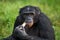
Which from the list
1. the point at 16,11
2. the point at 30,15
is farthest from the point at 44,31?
the point at 16,11

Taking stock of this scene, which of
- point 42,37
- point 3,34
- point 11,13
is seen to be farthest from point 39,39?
point 11,13

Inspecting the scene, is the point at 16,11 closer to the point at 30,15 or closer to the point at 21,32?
the point at 30,15

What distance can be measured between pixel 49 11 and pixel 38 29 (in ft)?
15.0

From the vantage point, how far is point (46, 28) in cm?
859

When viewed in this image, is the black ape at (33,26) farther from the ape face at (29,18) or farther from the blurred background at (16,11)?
the blurred background at (16,11)

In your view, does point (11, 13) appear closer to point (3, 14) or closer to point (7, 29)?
point (3, 14)

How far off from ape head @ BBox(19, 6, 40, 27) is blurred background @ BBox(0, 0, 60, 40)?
7.55ft

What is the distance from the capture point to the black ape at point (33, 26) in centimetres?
829

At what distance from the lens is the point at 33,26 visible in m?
8.62

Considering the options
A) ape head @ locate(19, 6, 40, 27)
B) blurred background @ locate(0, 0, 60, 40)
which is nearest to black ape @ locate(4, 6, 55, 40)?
ape head @ locate(19, 6, 40, 27)

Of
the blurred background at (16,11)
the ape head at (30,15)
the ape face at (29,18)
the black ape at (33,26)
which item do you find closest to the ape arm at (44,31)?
the black ape at (33,26)

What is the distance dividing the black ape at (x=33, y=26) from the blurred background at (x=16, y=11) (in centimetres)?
215

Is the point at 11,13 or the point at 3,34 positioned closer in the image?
the point at 3,34

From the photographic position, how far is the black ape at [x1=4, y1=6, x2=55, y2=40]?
27.2ft
